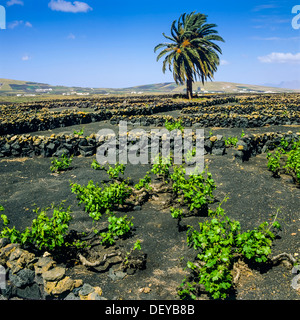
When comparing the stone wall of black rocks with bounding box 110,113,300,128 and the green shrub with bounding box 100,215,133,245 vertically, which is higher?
the stone wall of black rocks with bounding box 110,113,300,128

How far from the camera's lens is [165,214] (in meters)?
5.81

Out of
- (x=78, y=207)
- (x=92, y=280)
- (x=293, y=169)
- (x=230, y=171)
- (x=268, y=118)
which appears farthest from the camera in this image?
(x=268, y=118)

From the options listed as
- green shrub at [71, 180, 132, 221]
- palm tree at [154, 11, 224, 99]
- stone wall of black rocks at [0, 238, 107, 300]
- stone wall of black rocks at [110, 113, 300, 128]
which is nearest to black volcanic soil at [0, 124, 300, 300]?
green shrub at [71, 180, 132, 221]

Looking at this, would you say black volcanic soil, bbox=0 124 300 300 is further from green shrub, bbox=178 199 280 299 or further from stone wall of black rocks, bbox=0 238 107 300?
stone wall of black rocks, bbox=0 238 107 300

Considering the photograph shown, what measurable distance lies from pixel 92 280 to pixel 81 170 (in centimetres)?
578

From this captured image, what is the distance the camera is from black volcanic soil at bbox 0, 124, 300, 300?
366 cm

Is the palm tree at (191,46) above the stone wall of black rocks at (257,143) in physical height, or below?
above

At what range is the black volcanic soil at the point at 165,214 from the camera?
3.66 metres

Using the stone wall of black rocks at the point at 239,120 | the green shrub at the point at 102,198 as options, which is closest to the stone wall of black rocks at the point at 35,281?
the green shrub at the point at 102,198

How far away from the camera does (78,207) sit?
630cm

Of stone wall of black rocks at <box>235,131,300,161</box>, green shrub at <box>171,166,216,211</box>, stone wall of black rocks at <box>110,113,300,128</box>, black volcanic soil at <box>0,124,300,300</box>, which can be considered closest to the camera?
black volcanic soil at <box>0,124,300,300</box>

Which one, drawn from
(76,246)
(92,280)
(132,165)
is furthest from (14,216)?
(132,165)

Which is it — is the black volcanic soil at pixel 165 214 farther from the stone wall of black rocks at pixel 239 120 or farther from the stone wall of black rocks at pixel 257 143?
the stone wall of black rocks at pixel 239 120
